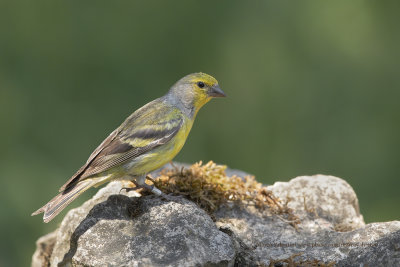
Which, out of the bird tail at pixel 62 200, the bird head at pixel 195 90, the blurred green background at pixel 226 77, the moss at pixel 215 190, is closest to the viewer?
the bird tail at pixel 62 200

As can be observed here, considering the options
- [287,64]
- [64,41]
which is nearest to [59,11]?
[64,41]

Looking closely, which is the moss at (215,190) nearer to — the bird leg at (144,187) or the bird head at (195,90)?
the bird leg at (144,187)

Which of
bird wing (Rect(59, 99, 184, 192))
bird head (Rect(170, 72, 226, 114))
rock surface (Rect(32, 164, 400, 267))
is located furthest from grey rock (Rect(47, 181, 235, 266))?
bird head (Rect(170, 72, 226, 114))

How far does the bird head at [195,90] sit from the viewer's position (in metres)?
6.14

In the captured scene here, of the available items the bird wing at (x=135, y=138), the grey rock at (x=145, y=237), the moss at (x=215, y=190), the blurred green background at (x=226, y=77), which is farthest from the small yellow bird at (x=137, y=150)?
the blurred green background at (x=226, y=77)

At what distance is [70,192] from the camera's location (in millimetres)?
5125

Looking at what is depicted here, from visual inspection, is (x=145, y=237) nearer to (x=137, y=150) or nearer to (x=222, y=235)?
(x=222, y=235)

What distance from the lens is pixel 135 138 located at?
18.0 ft

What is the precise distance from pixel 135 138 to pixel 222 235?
5.43 ft

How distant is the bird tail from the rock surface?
0.19 m

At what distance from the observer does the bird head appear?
242 inches

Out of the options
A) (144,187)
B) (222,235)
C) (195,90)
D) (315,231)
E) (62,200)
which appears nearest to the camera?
(222,235)

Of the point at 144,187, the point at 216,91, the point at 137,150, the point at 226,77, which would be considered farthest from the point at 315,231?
the point at 226,77

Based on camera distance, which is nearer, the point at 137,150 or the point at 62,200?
the point at 62,200
